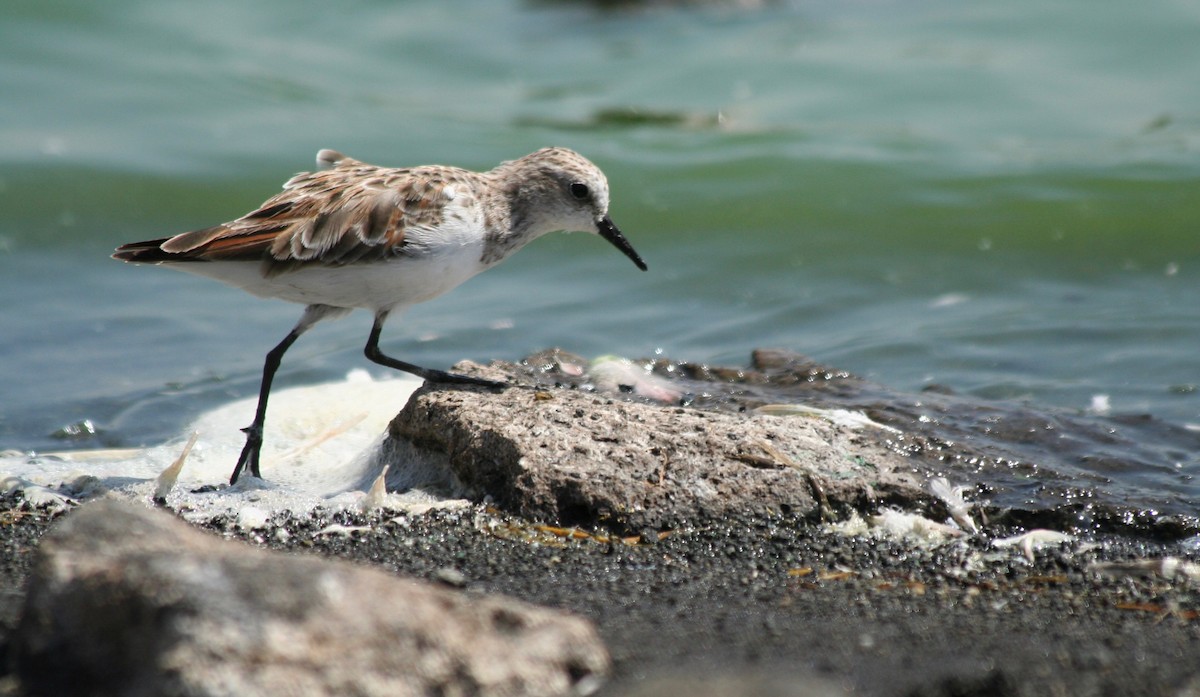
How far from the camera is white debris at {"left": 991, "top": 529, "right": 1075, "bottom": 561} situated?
4520mm

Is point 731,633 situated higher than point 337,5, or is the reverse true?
point 337,5

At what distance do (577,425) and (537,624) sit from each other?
1.93 meters

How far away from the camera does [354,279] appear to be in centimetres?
546

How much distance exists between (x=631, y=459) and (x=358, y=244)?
158 cm

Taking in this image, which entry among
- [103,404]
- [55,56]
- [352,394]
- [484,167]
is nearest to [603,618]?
[352,394]

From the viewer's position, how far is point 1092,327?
8.45m

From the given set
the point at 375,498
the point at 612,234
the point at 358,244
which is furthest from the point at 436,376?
the point at 612,234

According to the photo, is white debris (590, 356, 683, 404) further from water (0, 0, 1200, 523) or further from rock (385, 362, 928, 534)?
water (0, 0, 1200, 523)

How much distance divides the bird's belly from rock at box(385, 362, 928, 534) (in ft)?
1.67

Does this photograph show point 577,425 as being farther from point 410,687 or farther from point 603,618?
point 410,687

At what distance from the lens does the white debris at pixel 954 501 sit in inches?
190

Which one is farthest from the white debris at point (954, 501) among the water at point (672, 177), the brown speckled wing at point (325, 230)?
the brown speckled wing at point (325, 230)

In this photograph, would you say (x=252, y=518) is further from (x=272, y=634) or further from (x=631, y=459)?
(x=272, y=634)

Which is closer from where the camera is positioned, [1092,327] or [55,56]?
[1092,327]
